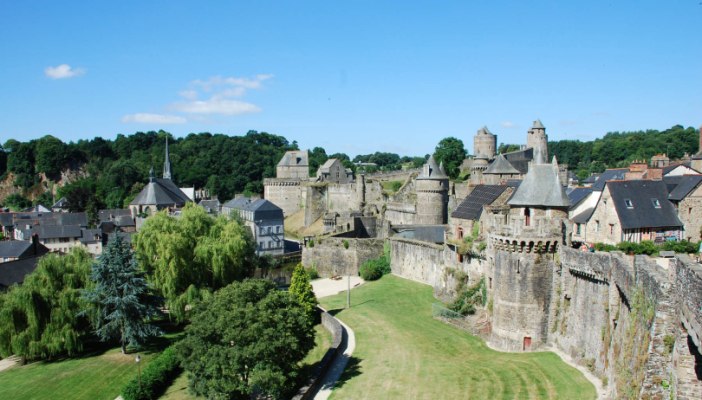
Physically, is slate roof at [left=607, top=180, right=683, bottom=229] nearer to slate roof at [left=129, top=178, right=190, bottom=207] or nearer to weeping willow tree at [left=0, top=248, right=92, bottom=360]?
weeping willow tree at [left=0, top=248, right=92, bottom=360]

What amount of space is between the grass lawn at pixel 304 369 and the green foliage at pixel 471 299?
705cm

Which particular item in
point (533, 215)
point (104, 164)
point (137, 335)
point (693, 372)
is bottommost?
point (137, 335)

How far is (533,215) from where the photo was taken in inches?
945

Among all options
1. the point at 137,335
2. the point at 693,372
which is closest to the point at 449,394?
the point at 693,372

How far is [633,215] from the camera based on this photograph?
95.5 ft

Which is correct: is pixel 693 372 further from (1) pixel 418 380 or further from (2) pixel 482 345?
(2) pixel 482 345

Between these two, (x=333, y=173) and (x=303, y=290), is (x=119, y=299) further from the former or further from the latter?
(x=333, y=173)

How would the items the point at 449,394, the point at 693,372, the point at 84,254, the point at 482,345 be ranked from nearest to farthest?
the point at 693,372 < the point at 449,394 < the point at 482,345 < the point at 84,254

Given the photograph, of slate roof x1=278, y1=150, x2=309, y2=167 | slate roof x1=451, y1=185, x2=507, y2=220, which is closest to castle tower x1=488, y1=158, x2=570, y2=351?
slate roof x1=451, y1=185, x2=507, y2=220

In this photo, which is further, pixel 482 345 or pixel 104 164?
pixel 104 164

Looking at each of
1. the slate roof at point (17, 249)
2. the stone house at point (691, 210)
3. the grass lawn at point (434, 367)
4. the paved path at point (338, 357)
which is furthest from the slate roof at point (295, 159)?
the stone house at point (691, 210)

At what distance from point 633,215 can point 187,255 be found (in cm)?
2605

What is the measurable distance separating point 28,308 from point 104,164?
108 meters

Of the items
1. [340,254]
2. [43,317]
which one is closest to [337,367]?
[43,317]
